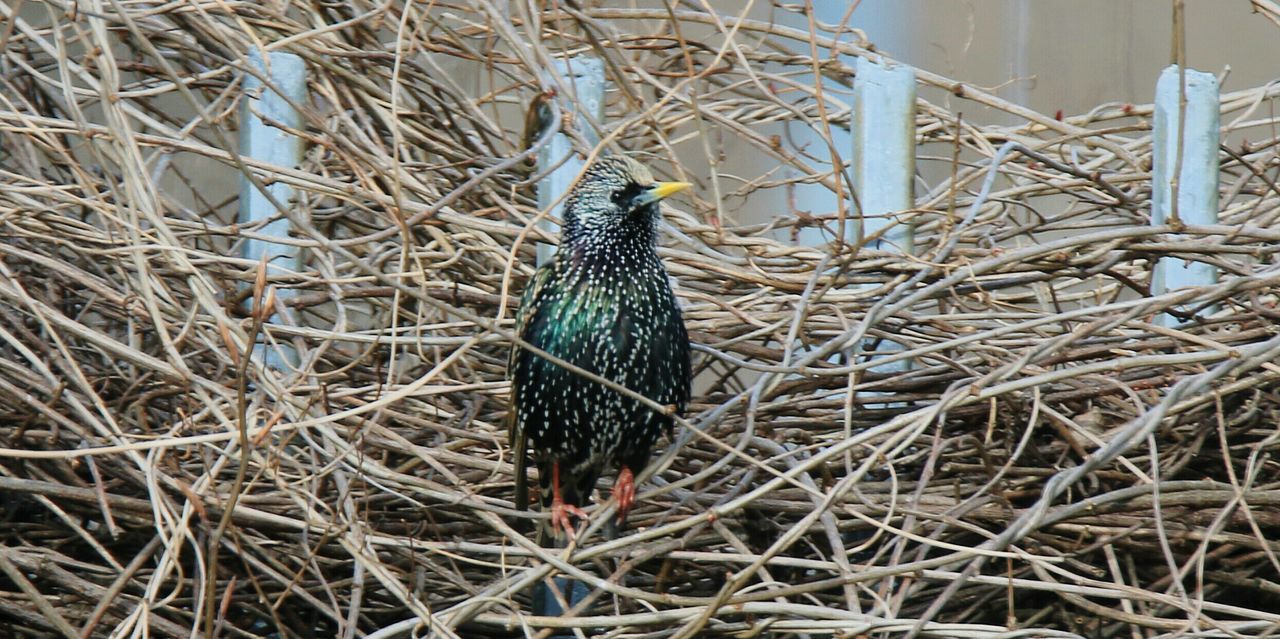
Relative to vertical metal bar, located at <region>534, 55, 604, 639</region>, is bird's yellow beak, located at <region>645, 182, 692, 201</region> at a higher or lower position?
lower

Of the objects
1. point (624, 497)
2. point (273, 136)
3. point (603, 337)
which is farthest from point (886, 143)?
point (273, 136)

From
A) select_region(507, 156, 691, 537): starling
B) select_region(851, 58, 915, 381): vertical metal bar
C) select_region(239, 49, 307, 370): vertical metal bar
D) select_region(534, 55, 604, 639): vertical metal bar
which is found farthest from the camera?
select_region(239, 49, 307, 370): vertical metal bar

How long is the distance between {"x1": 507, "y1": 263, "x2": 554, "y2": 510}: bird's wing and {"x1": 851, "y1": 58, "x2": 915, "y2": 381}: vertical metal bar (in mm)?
→ 777

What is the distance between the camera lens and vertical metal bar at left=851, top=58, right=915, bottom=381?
11.4 ft

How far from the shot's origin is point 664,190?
122 inches

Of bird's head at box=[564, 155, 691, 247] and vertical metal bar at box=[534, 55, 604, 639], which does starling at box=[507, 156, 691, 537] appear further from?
vertical metal bar at box=[534, 55, 604, 639]

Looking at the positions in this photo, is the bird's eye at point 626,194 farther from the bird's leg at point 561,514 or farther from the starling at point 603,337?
the bird's leg at point 561,514

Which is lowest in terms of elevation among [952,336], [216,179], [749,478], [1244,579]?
[1244,579]

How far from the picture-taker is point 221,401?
10.6ft

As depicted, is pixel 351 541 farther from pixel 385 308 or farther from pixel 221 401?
pixel 385 308

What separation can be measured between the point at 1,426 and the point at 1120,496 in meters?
2.40

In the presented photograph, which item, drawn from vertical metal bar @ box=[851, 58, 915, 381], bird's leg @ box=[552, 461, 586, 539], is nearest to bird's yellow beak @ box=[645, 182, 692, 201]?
vertical metal bar @ box=[851, 58, 915, 381]

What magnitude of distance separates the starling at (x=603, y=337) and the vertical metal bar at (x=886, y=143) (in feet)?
1.89

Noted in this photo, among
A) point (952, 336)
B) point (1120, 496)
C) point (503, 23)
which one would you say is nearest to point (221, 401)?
point (503, 23)
